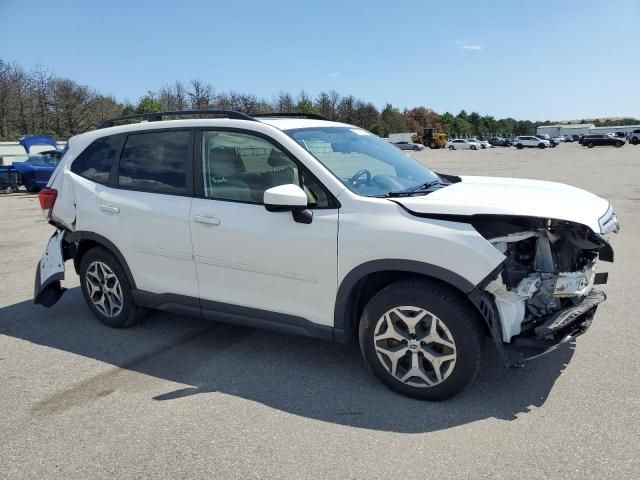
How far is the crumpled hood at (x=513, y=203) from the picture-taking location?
3.09m

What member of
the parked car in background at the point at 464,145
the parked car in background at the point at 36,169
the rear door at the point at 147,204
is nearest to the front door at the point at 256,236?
the rear door at the point at 147,204

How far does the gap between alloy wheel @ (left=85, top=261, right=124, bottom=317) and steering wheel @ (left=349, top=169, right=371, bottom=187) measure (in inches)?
94.9

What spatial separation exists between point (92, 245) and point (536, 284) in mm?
3841

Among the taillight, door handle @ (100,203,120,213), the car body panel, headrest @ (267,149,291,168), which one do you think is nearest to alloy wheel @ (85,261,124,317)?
door handle @ (100,203,120,213)

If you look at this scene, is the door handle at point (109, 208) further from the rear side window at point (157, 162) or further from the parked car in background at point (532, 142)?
the parked car in background at point (532, 142)

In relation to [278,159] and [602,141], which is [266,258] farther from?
[602,141]

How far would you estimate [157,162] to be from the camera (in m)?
4.33

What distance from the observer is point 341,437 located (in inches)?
117

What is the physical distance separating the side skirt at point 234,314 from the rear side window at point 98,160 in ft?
3.72

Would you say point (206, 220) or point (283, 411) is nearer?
point (283, 411)

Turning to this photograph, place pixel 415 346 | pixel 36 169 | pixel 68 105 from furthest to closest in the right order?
pixel 68 105 < pixel 36 169 < pixel 415 346

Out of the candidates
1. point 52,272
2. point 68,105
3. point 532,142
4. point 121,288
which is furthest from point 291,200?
point 532,142

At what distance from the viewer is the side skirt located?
3621 millimetres

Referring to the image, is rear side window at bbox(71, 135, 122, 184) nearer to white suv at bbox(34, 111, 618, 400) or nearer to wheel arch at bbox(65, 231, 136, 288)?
white suv at bbox(34, 111, 618, 400)
